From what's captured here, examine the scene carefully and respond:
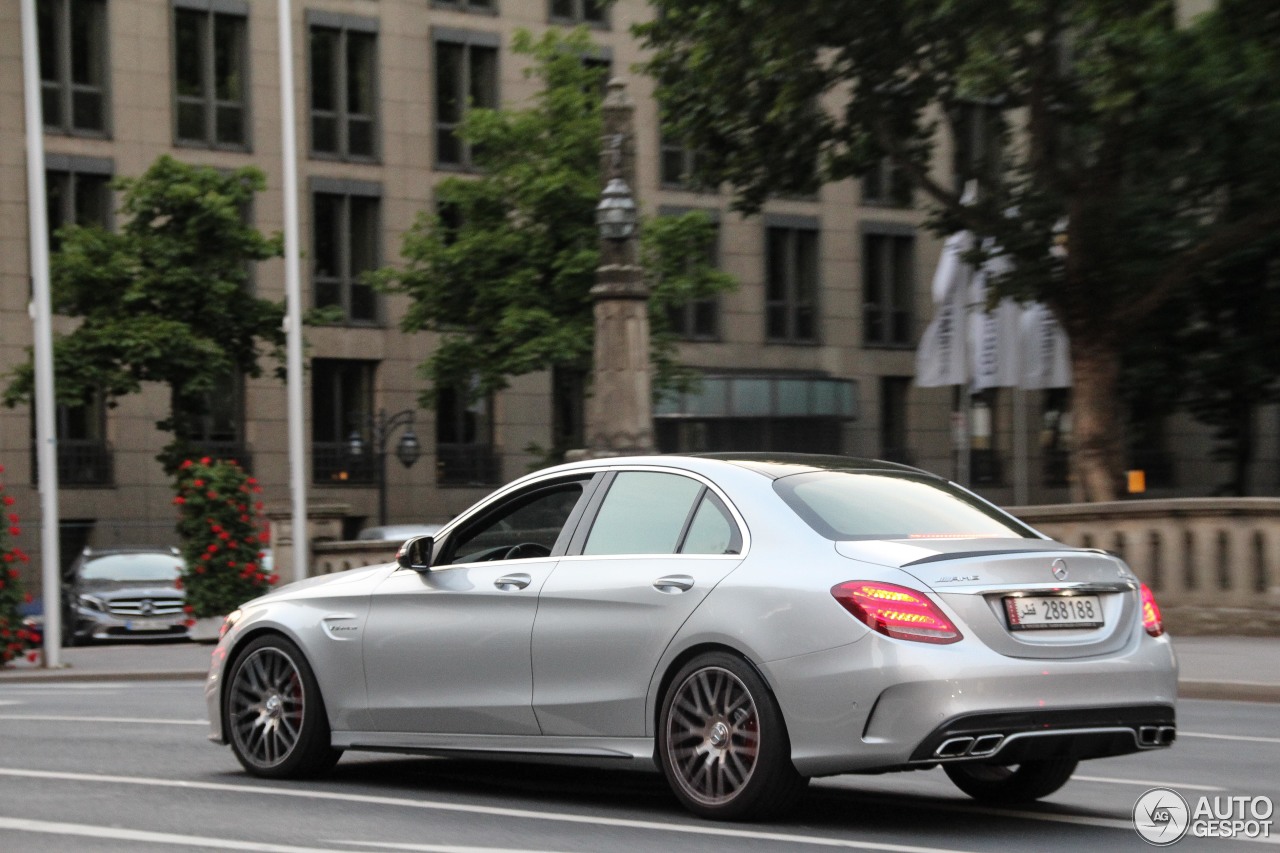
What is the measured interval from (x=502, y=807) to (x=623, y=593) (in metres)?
1.01

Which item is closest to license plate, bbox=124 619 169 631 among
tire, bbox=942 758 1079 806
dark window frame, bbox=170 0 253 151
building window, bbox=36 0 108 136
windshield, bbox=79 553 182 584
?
windshield, bbox=79 553 182 584

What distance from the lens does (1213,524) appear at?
1969cm

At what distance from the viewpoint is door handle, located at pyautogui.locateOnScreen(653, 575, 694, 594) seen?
7.78 metres

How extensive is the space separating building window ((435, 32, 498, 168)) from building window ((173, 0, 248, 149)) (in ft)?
15.1

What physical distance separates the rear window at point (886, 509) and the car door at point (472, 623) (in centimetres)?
109

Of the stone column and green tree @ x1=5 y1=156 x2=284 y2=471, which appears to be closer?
the stone column

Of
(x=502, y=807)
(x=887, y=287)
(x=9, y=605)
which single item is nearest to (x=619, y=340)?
(x=9, y=605)

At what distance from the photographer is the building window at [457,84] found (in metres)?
46.7

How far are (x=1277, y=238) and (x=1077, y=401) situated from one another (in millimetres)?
7794

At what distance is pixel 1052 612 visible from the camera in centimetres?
733

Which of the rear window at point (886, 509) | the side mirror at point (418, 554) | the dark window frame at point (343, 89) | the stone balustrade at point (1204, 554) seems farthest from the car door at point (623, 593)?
the dark window frame at point (343, 89)

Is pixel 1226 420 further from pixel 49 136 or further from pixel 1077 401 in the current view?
pixel 49 136

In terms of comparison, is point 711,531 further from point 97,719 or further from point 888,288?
point 888,288

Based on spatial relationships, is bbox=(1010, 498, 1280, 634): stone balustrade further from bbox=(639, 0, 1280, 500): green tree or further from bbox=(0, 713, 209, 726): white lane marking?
bbox=(0, 713, 209, 726): white lane marking
